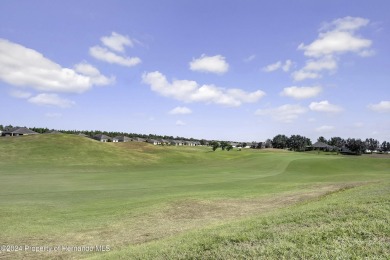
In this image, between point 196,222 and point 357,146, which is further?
point 357,146

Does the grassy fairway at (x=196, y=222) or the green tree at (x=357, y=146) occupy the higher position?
the green tree at (x=357, y=146)

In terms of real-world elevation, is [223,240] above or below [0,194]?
above

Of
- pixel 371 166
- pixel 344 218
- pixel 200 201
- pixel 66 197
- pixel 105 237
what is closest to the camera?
pixel 344 218

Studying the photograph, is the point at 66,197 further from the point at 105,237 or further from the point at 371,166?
the point at 371,166

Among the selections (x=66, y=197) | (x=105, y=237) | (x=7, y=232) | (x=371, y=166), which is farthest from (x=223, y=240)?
(x=371, y=166)

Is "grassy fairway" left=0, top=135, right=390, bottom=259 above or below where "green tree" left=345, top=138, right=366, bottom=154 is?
below

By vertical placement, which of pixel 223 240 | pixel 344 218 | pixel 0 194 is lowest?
pixel 0 194

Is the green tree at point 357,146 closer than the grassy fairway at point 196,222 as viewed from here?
No

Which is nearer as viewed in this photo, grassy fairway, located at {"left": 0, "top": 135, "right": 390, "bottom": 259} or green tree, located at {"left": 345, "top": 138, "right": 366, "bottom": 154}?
grassy fairway, located at {"left": 0, "top": 135, "right": 390, "bottom": 259}

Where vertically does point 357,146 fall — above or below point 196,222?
above

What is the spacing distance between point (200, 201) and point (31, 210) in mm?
10871

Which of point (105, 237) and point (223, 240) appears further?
point (105, 237)

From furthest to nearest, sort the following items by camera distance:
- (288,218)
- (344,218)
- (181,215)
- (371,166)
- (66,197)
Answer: (371,166), (66,197), (181,215), (288,218), (344,218)

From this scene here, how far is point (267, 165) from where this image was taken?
67.4 metres
